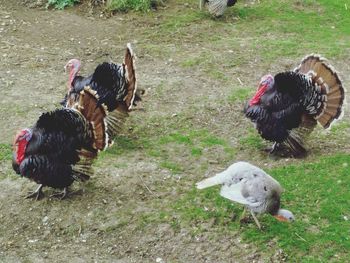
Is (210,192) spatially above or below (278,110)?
below

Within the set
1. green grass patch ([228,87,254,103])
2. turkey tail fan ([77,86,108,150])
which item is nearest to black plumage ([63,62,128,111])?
turkey tail fan ([77,86,108,150])

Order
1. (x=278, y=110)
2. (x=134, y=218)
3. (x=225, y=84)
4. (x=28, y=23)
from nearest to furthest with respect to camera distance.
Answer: (x=134, y=218) < (x=278, y=110) < (x=225, y=84) < (x=28, y=23)

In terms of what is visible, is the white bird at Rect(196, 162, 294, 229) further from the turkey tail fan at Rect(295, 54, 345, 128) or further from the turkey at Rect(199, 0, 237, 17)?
the turkey at Rect(199, 0, 237, 17)

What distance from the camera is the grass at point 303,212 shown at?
4.99 m

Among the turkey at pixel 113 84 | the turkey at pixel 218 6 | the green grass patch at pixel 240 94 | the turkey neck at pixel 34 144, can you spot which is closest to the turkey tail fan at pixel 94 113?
the turkey neck at pixel 34 144

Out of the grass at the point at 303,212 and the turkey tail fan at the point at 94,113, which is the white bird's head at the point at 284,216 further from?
the turkey tail fan at the point at 94,113

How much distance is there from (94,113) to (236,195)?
1392 mm

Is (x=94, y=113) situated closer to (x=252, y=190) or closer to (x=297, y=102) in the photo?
(x=252, y=190)

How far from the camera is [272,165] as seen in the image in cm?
616

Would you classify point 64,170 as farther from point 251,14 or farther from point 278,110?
point 251,14

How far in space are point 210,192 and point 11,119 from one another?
2518 mm

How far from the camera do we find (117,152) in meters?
6.41

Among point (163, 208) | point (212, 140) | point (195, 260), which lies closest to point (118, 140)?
point (212, 140)

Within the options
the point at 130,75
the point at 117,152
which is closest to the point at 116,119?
the point at 117,152
